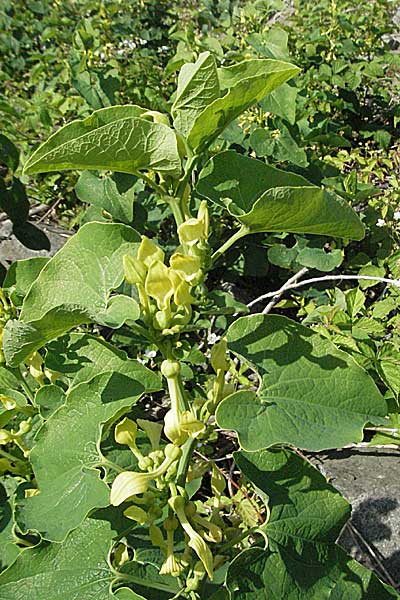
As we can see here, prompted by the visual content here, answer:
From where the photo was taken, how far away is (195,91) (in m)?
0.63

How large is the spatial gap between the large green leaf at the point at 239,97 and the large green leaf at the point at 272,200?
0.09 m

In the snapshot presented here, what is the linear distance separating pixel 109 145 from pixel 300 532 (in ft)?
1.94

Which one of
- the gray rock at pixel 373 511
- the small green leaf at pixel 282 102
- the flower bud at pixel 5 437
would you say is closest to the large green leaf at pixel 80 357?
the flower bud at pixel 5 437

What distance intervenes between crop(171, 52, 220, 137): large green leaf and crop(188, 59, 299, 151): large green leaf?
Result: 0.07 ft

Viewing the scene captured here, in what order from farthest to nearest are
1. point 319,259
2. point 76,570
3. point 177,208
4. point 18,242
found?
1. point 18,242
2. point 319,259
3. point 76,570
4. point 177,208

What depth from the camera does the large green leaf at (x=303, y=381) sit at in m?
0.74

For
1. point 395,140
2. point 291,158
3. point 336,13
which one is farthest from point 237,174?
point 336,13

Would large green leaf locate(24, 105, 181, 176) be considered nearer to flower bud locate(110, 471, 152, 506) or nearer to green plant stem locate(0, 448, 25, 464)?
flower bud locate(110, 471, 152, 506)

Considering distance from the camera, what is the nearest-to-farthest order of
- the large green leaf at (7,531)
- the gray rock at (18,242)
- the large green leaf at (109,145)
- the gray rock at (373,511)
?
the large green leaf at (109,145) → the large green leaf at (7,531) → the gray rock at (373,511) → the gray rock at (18,242)

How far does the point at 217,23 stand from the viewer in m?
3.07

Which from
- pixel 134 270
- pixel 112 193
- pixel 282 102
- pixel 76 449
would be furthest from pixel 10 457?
pixel 282 102

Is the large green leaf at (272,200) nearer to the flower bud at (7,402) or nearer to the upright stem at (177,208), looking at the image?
the upright stem at (177,208)

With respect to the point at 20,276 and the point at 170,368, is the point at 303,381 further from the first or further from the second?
the point at 20,276

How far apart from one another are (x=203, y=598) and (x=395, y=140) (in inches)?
87.4
